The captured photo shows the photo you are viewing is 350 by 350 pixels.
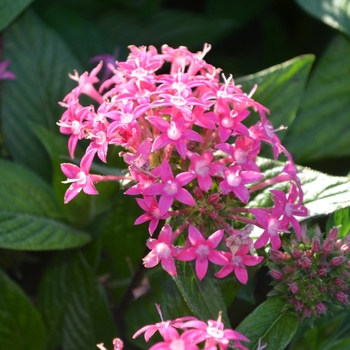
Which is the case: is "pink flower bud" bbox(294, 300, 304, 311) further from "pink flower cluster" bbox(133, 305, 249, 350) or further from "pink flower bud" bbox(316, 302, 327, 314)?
"pink flower cluster" bbox(133, 305, 249, 350)

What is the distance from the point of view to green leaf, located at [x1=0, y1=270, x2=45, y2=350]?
4.53ft

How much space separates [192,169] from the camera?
0.91m

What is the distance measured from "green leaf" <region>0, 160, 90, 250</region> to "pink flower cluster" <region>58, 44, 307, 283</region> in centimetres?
30

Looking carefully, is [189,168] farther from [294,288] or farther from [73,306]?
[73,306]

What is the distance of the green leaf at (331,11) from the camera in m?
1.54

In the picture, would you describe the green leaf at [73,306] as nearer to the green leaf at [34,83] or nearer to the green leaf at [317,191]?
the green leaf at [34,83]

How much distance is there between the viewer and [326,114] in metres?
1.51

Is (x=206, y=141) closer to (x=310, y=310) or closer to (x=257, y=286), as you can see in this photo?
(x=310, y=310)

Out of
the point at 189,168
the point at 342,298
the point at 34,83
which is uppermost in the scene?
the point at 34,83

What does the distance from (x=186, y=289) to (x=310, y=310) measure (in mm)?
227

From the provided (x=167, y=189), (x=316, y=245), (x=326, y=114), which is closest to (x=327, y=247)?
(x=316, y=245)

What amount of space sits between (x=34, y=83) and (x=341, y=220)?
0.99 metres

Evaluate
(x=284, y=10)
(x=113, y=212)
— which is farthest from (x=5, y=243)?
(x=284, y=10)

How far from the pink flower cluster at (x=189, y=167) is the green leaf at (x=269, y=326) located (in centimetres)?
12
